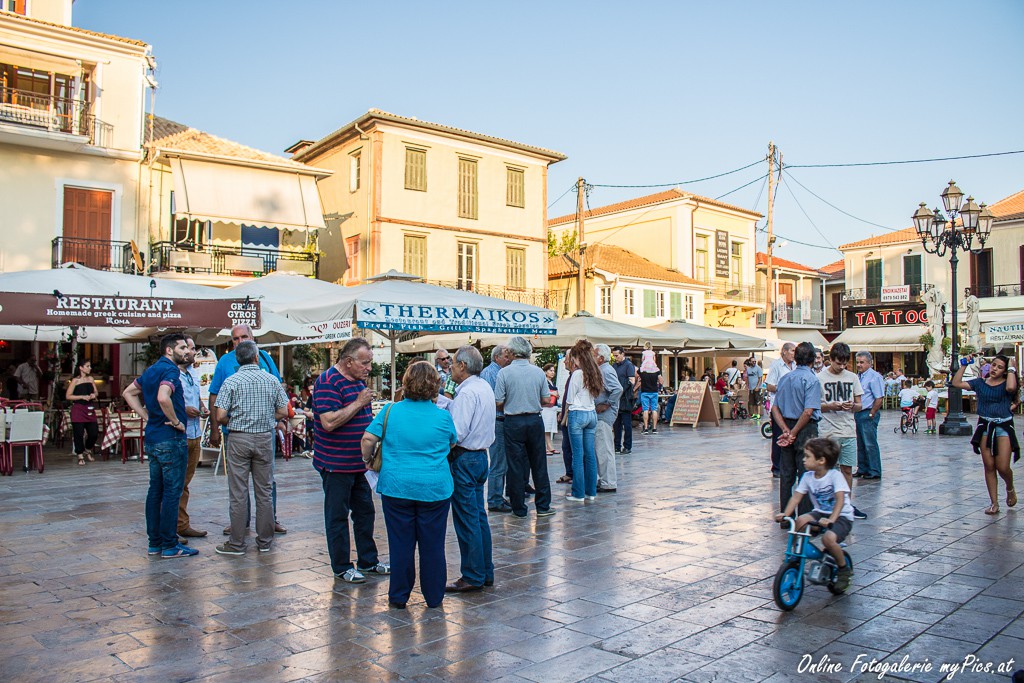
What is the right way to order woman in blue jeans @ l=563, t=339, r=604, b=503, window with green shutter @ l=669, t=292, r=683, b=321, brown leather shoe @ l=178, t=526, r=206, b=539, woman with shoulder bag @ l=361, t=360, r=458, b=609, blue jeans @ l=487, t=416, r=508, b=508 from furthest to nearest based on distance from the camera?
window with green shutter @ l=669, t=292, r=683, b=321 < woman in blue jeans @ l=563, t=339, r=604, b=503 < blue jeans @ l=487, t=416, r=508, b=508 < brown leather shoe @ l=178, t=526, r=206, b=539 < woman with shoulder bag @ l=361, t=360, r=458, b=609

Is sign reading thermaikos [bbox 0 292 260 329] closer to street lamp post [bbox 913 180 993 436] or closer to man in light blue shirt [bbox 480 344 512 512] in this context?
man in light blue shirt [bbox 480 344 512 512]

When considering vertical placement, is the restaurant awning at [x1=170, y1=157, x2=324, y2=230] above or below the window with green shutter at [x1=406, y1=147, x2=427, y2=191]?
below

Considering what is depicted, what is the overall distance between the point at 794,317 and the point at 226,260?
107 feet

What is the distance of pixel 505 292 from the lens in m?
28.8

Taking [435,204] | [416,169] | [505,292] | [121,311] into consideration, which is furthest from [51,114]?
[505,292]

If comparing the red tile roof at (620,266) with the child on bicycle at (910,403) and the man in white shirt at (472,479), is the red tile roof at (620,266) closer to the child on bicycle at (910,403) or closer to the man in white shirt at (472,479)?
the child on bicycle at (910,403)

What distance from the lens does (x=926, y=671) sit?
3779mm

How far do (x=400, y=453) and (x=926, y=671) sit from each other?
2.90m


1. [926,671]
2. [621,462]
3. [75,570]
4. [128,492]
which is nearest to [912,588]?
[926,671]

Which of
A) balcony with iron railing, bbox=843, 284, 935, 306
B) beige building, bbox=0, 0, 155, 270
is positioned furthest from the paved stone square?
balcony with iron railing, bbox=843, 284, 935, 306

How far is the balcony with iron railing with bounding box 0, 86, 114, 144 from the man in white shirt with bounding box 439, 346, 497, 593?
1789 cm

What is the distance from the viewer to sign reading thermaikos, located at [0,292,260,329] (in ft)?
32.2

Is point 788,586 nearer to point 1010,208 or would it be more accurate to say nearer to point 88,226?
point 88,226

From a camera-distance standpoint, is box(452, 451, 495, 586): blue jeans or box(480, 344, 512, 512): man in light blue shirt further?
box(480, 344, 512, 512): man in light blue shirt
